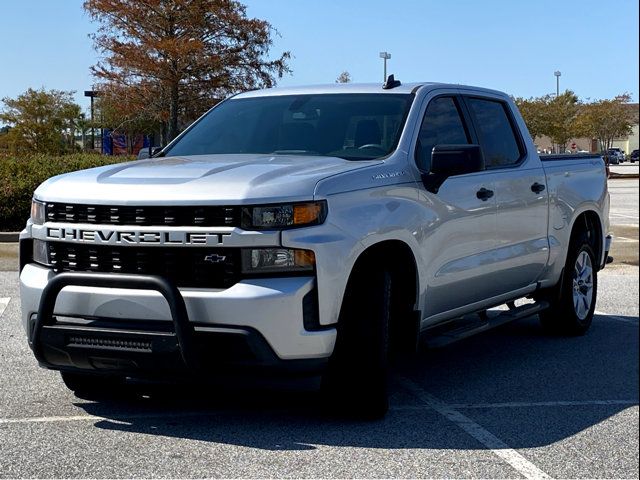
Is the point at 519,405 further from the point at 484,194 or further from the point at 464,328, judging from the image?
the point at 484,194

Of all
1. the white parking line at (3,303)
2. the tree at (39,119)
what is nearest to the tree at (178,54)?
the tree at (39,119)

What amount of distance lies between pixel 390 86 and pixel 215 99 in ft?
102

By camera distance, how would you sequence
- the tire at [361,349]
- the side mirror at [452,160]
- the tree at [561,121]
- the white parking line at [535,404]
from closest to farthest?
the tire at [361,349] < the side mirror at [452,160] < the white parking line at [535,404] < the tree at [561,121]

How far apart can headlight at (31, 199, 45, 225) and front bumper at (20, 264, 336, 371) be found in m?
0.54

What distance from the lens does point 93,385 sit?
18.9 ft

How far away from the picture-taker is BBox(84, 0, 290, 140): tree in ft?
117

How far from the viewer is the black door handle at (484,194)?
20.1ft

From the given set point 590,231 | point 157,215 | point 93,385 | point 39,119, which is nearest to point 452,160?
point 157,215

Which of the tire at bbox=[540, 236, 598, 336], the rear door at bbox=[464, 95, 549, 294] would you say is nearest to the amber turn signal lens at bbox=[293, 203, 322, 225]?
the rear door at bbox=[464, 95, 549, 294]

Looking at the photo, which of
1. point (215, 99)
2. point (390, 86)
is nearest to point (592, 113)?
point (215, 99)

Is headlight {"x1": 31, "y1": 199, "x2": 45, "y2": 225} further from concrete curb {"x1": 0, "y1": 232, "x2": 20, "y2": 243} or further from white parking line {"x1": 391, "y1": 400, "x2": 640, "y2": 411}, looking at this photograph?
concrete curb {"x1": 0, "y1": 232, "x2": 20, "y2": 243}

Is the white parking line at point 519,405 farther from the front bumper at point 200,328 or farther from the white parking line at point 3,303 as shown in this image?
the white parking line at point 3,303

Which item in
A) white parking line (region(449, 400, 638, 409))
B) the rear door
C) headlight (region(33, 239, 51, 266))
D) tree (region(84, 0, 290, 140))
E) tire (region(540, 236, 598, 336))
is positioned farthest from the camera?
tree (region(84, 0, 290, 140))

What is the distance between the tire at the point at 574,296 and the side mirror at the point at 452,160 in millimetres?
2188
